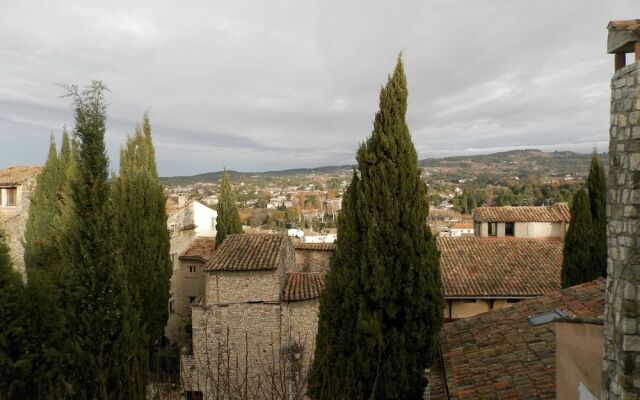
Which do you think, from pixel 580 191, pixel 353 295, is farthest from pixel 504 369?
pixel 580 191

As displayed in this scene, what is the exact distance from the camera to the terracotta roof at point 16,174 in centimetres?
2445

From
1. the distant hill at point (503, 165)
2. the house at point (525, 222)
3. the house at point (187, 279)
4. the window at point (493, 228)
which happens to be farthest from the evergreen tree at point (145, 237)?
the distant hill at point (503, 165)

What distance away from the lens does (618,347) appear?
3598 millimetres

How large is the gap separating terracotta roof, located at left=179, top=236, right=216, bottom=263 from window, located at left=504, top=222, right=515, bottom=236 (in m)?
18.3

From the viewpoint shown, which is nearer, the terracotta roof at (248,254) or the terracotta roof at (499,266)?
the terracotta roof at (248,254)

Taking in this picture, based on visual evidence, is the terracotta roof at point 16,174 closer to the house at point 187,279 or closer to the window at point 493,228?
the house at point 187,279

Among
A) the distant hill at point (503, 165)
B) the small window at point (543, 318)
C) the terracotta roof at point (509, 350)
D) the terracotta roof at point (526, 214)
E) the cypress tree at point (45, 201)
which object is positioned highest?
the distant hill at point (503, 165)

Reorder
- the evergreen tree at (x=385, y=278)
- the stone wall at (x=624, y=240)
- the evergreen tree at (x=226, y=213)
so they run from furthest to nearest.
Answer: the evergreen tree at (x=226, y=213) < the evergreen tree at (x=385, y=278) < the stone wall at (x=624, y=240)

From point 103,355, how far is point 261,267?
6.62 meters

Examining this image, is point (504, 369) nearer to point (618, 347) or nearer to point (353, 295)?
point (353, 295)

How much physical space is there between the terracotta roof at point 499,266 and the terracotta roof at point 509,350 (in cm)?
716

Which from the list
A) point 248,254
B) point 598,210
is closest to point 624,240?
point 248,254

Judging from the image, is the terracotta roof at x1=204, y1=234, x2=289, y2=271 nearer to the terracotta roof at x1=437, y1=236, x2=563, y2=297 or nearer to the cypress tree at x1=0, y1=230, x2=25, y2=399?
the cypress tree at x1=0, y1=230, x2=25, y2=399

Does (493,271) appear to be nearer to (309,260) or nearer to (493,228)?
(493,228)
